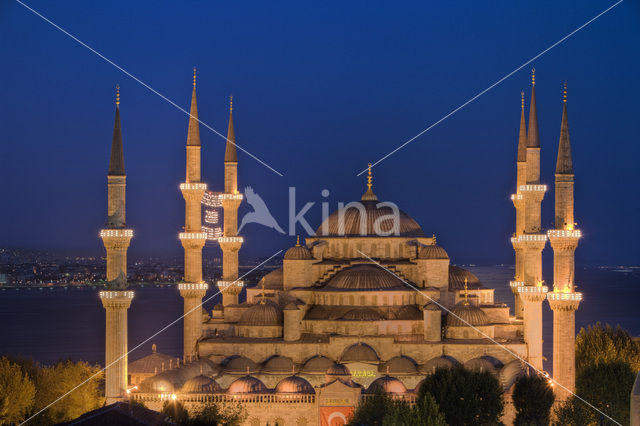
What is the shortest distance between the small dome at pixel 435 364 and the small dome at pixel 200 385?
6911 mm

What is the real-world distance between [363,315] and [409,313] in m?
1.77

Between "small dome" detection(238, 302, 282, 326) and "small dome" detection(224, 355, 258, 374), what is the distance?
7.13 feet

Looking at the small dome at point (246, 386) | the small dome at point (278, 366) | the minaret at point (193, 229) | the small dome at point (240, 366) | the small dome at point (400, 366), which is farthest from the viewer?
the minaret at point (193, 229)

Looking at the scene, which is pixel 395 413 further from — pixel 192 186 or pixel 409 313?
pixel 192 186

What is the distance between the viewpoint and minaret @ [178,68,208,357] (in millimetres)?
32219

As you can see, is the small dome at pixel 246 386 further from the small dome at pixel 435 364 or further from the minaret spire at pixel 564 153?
the minaret spire at pixel 564 153

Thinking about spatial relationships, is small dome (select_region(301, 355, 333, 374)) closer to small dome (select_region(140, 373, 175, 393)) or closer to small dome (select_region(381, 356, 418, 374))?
small dome (select_region(381, 356, 418, 374))

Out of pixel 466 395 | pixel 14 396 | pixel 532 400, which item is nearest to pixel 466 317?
pixel 532 400

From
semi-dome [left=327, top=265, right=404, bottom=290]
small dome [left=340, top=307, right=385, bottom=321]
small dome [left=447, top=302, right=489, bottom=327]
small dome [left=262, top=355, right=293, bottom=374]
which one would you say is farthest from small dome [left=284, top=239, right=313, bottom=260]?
small dome [left=447, top=302, right=489, bottom=327]

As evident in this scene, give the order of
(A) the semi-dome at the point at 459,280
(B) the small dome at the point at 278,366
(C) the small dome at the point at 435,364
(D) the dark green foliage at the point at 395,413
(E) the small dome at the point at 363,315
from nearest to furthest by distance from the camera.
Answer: (D) the dark green foliage at the point at 395,413, (C) the small dome at the point at 435,364, (B) the small dome at the point at 278,366, (E) the small dome at the point at 363,315, (A) the semi-dome at the point at 459,280

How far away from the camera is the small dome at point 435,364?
28922 millimetres

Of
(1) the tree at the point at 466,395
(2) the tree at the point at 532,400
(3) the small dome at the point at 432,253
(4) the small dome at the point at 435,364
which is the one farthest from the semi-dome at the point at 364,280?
(2) the tree at the point at 532,400

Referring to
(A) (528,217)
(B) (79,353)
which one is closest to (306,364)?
(A) (528,217)

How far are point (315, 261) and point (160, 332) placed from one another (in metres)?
53.9
